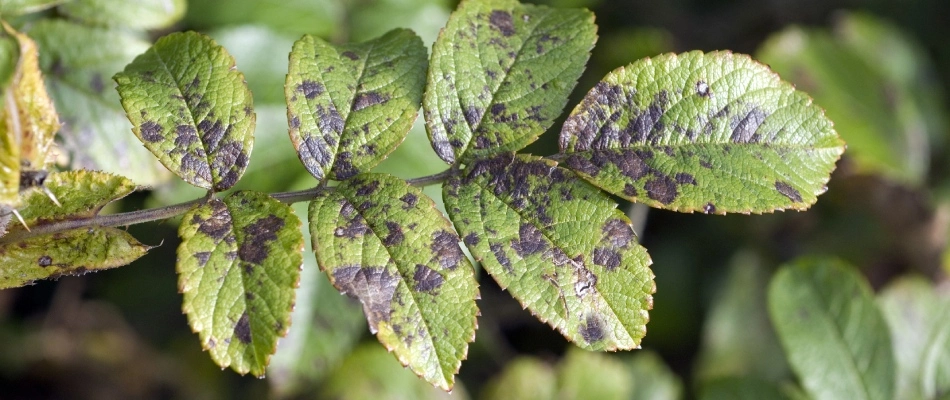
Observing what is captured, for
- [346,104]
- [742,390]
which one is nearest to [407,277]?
[346,104]

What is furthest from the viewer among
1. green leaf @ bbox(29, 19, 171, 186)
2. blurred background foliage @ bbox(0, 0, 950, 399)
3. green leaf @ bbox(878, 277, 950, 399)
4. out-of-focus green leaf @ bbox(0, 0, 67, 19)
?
blurred background foliage @ bbox(0, 0, 950, 399)

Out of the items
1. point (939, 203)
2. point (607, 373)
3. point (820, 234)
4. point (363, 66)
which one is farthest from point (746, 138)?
point (939, 203)

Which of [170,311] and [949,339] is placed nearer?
[949,339]

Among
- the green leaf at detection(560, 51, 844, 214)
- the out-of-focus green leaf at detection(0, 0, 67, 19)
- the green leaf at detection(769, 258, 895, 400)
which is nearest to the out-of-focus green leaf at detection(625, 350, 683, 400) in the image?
the green leaf at detection(769, 258, 895, 400)

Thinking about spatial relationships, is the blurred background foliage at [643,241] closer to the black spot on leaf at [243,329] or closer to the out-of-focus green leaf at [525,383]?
the out-of-focus green leaf at [525,383]

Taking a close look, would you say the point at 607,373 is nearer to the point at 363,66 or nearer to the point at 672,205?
the point at 672,205

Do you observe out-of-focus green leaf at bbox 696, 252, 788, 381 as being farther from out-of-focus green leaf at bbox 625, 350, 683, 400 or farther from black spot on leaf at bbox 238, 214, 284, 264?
black spot on leaf at bbox 238, 214, 284, 264

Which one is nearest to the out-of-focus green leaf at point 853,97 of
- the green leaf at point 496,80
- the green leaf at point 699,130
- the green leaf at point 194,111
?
the green leaf at point 699,130
